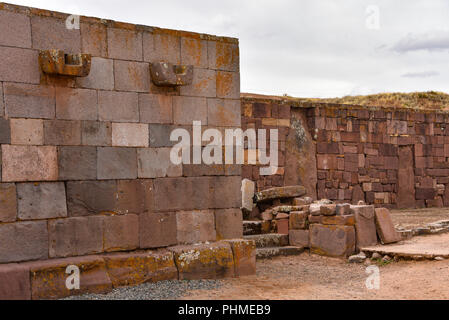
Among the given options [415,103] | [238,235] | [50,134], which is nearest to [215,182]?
[238,235]

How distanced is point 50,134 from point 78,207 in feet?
2.91

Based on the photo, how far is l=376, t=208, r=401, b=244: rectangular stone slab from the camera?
31.4 ft

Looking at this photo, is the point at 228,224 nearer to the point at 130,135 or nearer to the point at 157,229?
the point at 157,229

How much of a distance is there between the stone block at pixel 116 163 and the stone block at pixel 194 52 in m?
1.43

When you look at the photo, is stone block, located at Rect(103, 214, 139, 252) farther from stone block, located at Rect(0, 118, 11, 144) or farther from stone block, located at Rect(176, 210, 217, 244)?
stone block, located at Rect(0, 118, 11, 144)

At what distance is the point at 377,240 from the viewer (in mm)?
9680

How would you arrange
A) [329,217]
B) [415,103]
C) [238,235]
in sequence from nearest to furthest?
1. [238,235]
2. [329,217]
3. [415,103]

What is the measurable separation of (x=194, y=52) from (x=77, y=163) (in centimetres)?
216

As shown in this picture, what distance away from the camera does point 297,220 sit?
388 inches

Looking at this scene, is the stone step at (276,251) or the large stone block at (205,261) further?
the stone step at (276,251)

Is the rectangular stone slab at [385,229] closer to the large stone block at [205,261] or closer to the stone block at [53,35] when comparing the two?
the large stone block at [205,261]

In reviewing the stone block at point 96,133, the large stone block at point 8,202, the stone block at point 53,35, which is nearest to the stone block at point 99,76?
the stone block at point 53,35

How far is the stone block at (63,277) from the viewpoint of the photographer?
18.4 ft
